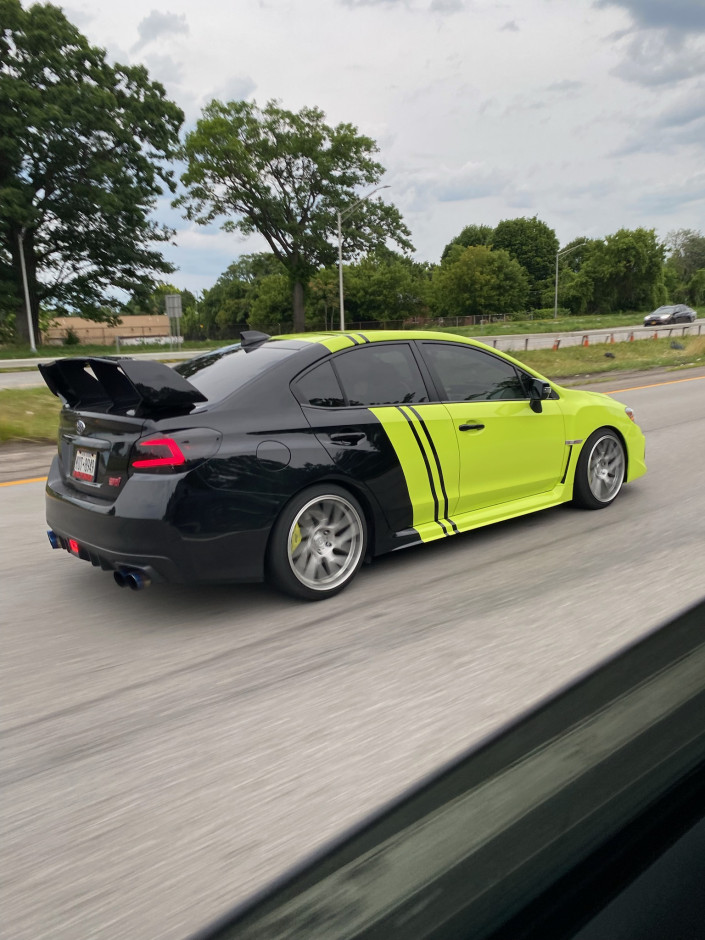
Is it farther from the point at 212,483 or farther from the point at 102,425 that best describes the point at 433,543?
the point at 102,425

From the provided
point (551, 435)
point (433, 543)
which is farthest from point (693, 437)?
point (433, 543)

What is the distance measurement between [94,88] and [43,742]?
155ft

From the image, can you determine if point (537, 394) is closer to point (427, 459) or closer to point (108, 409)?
point (427, 459)

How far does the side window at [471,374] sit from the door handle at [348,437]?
2.73 ft

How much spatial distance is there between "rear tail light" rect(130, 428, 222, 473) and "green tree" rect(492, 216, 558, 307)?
108308mm

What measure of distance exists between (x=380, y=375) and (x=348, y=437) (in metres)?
0.58

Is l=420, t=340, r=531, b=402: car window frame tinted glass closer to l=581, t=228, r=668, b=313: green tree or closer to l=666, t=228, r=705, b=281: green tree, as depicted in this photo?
l=581, t=228, r=668, b=313: green tree

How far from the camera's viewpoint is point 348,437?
450cm

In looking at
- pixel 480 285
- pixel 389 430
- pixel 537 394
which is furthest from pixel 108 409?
pixel 480 285

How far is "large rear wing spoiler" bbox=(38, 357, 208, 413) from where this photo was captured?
13.1 feet

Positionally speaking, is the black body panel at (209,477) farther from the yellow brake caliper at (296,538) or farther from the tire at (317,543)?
the yellow brake caliper at (296,538)

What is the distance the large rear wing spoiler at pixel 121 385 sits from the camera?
399 cm

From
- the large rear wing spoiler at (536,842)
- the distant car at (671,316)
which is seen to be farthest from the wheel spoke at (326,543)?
the distant car at (671,316)

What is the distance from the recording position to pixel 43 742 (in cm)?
294
